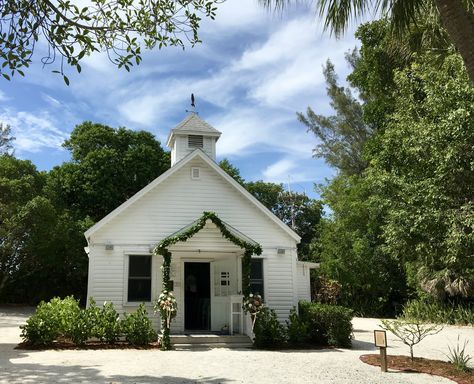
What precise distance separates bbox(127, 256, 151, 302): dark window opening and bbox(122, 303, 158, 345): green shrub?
4.58ft

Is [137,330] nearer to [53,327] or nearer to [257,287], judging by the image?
[53,327]

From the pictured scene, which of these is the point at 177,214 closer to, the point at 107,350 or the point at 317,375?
the point at 107,350

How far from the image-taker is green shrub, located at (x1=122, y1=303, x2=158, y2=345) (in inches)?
506

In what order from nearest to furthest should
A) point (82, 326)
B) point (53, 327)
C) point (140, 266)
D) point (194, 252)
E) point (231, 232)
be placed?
point (53, 327)
point (82, 326)
point (231, 232)
point (140, 266)
point (194, 252)

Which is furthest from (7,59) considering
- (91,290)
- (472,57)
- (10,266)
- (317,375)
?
(10,266)

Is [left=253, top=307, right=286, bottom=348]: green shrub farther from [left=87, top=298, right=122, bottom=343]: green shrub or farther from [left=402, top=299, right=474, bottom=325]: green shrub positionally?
[left=402, top=299, right=474, bottom=325]: green shrub

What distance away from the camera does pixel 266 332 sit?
43.5ft

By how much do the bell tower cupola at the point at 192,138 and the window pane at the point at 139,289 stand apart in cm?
526

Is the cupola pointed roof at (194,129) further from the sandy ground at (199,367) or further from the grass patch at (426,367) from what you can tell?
the grass patch at (426,367)

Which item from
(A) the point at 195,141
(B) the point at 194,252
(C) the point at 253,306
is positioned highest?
(A) the point at 195,141

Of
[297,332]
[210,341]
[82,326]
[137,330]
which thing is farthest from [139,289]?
[297,332]

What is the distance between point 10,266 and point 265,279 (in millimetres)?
19084

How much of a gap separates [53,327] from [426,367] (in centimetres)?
914

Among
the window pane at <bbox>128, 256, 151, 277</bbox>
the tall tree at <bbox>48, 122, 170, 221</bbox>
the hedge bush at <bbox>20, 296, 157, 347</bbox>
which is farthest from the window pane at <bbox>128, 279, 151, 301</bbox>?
the tall tree at <bbox>48, 122, 170, 221</bbox>
